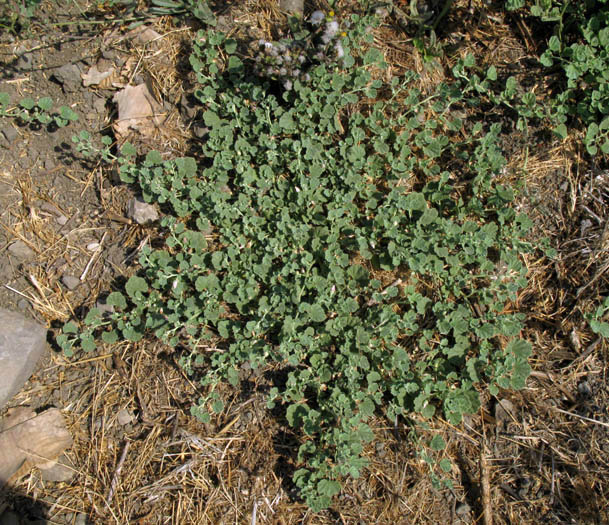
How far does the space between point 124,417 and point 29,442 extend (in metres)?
0.52

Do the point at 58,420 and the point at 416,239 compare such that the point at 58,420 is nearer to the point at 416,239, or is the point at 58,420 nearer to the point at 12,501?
the point at 12,501

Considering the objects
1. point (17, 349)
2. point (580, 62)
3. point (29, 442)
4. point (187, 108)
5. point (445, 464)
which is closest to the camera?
point (445, 464)

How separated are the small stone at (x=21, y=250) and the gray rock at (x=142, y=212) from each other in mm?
679

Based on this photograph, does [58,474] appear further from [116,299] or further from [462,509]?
[462,509]

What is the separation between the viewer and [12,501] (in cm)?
267

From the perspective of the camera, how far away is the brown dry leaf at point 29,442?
2674mm

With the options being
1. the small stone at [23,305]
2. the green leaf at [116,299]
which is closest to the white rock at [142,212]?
the green leaf at [116,299]

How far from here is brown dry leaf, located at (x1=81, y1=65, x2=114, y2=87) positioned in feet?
10.5

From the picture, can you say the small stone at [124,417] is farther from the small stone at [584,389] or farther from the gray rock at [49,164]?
the small stone at [584,389]

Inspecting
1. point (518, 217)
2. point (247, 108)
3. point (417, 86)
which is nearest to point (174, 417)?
point (247, 108)

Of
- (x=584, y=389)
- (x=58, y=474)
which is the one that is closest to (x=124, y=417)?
(x=58, y=474)

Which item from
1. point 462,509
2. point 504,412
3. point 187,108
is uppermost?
point 187,108

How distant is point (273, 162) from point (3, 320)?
1878 millimetres

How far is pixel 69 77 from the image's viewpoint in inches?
126
